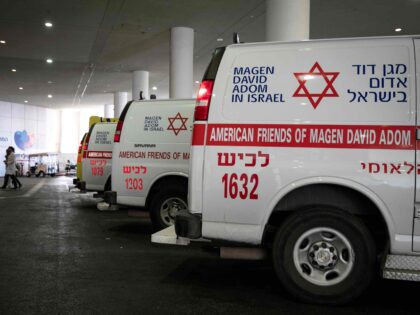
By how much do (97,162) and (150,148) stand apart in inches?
141

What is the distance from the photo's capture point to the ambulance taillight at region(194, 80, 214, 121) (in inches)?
157

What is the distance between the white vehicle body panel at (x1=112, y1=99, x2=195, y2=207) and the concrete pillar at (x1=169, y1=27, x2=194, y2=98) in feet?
25.7

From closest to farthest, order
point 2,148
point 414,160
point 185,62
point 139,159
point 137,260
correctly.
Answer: point 414,160 < point 137,260 < point 139,159 < point 185,62 < point 2,148

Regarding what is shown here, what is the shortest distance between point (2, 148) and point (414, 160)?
3665cm

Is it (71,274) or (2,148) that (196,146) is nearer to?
(71,274)

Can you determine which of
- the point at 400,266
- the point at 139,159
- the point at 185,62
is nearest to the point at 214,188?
the point at 400,266

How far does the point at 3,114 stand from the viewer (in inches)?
1384

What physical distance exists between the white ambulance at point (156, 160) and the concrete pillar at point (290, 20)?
122 inches

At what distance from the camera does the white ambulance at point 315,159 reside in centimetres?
362

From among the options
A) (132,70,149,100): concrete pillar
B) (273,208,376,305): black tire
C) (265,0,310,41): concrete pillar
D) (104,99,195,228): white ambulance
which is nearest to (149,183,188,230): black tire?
(104,99,195,228): white ambulance

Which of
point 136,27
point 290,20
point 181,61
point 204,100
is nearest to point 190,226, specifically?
point 204,100

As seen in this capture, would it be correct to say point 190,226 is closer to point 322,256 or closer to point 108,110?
point 322,256

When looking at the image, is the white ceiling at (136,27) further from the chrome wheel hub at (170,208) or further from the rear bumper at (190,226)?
the rear bumper at (190,226)

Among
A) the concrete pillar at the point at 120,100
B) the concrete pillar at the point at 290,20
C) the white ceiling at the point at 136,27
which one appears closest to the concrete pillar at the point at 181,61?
the white ceiling at the point at 136,27
